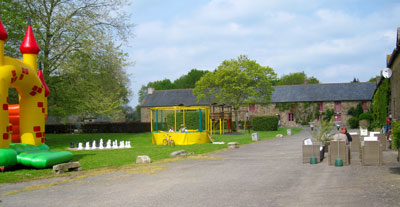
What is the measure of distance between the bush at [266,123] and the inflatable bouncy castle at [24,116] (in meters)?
26.1

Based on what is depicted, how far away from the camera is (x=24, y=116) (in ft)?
42.8

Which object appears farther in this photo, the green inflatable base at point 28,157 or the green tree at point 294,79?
the green tree at point 294,79

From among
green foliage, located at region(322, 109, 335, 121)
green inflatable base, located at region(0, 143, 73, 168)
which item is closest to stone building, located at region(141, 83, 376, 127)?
green foliage, located at region(322, 109, 335, 121)

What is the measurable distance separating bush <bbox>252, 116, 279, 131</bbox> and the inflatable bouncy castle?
85.6ft

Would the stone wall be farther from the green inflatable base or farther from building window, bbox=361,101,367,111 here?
the green inflatable base

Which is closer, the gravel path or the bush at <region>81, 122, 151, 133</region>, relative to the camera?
the gravel path

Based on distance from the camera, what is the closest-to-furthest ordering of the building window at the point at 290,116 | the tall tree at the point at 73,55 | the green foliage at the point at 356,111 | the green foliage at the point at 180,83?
1. the tall tree at the point at 73,55
2. the green foliage at the point at 356,111
3. the building window at the point at 290,116
4. the green foliage at the point at 180,83

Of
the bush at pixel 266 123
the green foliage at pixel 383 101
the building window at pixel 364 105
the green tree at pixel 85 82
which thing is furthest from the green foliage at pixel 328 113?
the green tree at pixel 85 82

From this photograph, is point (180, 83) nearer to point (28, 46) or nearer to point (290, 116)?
point (290, 116)

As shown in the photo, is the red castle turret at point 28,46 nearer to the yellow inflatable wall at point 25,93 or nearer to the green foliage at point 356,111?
the yellow inflatable wall at point 25,93

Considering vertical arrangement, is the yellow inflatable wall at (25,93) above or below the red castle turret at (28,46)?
below

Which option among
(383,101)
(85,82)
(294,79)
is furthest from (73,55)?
(294,79)

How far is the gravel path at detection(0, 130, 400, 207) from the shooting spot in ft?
22.0

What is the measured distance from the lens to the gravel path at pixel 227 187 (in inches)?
264
